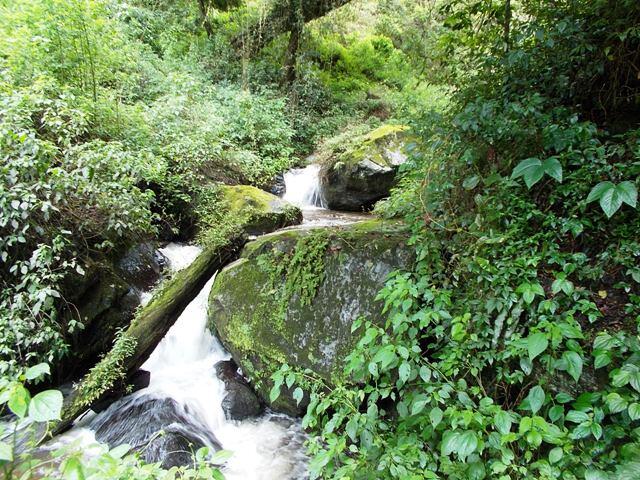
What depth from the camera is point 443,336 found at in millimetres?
2455

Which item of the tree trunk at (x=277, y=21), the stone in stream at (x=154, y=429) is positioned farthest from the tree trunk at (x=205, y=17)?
the stone in stream at (x=154, y=429)

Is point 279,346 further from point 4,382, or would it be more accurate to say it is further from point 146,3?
point 146,3

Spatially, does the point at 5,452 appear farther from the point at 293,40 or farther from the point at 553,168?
the point at 293,40

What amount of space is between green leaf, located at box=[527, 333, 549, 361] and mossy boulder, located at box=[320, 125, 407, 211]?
640 cm

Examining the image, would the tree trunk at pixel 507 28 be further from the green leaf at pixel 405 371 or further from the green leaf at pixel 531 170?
the green leaf at pixel 405 371

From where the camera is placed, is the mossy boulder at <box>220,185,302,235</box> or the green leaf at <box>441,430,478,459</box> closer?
the green leaf at <box>441,430,478,459</box>

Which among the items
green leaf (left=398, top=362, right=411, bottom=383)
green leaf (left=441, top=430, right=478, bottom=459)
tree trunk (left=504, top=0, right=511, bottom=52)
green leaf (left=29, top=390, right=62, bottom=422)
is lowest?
green leaf (left=441, top=430, right=478, bottom=459)

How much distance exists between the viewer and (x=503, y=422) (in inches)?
71.7

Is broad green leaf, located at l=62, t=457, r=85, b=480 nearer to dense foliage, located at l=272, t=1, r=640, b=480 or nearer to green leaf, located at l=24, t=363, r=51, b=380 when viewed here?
green leaf, located at l=24, t=363, r=51, b=380

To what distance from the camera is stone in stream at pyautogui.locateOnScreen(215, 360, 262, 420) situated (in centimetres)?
397

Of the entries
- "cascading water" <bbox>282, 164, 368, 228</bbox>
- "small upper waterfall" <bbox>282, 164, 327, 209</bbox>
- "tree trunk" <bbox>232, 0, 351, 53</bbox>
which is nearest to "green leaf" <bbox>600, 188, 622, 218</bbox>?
"cascading water" <bbox>282, 164, 368, 228</bbox>

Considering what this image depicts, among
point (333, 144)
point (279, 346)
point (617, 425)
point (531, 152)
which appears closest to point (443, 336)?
point (617, 425)

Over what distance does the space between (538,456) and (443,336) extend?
2.64 feet

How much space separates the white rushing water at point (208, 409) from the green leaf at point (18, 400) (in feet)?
8.29
